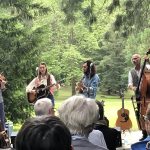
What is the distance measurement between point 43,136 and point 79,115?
3.49 ft

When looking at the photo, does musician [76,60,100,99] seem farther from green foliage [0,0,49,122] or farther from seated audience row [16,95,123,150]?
green foliage [0,0,49,122]

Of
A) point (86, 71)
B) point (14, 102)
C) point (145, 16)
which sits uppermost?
point (145, 16)

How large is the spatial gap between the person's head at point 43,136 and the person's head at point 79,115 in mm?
941

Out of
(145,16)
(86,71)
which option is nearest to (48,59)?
(145,16)

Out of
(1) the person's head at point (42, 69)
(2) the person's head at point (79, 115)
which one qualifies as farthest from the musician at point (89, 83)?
(2) the person's head at point (79, 115)

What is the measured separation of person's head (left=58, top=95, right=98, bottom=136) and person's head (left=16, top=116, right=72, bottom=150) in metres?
0.94

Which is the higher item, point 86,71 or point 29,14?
point 29,14

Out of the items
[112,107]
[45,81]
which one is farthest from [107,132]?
[112,107]

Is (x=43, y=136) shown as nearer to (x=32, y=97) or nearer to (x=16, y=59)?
(x=32, y=97)

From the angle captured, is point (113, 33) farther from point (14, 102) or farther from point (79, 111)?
point (79, 111)

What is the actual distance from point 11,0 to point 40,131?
9.12m

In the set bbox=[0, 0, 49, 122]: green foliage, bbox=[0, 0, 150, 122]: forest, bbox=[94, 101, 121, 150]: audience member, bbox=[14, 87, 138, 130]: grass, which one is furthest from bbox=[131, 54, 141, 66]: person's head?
bbox=[0, 0, 49, 122]: green foliage

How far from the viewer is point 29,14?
12.4 meters

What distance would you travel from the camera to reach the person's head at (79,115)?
307 centimetres
